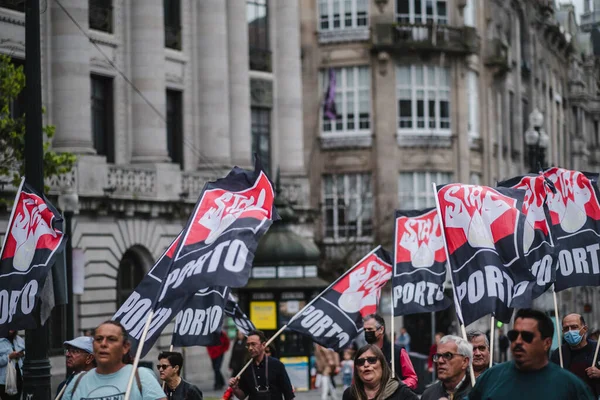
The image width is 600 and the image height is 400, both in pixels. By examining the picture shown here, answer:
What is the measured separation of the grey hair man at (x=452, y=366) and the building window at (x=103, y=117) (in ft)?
A: 97.7

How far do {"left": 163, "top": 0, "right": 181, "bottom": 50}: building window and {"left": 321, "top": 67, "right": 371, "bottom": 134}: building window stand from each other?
563 inches

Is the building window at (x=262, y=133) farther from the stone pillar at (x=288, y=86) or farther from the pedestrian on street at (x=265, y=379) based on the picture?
the pedestrian on street at (x=265, y=379)

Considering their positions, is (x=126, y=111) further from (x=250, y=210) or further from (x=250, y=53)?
(x=250, y=210)

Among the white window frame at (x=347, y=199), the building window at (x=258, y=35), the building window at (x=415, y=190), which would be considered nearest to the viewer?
the building window at (x=258, y=35)

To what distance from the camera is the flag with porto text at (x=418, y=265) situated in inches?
653

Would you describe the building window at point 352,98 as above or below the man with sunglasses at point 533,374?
above

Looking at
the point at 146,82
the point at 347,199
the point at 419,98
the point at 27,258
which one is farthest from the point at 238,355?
the point at 419,98

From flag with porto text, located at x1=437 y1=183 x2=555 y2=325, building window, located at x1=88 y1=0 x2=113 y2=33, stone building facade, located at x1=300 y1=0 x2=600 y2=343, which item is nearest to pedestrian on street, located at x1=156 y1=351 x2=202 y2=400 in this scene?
flag with porto text, located at x1=437 y1=183 x2=555 y2=325

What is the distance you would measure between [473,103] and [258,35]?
1550 cm

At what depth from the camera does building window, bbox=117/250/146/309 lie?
127 feet

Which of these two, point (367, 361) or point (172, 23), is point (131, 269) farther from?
point (367, 361)

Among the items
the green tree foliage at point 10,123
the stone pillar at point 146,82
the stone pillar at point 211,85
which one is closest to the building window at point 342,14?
the stone pillar at point 211,85

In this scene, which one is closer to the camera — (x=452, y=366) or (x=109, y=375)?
(x=109, y=375)

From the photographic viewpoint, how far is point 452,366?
413 inches
